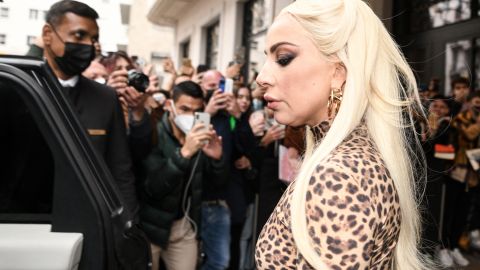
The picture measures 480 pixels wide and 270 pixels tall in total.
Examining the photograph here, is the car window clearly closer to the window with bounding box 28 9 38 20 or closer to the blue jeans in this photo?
the window with bounding box 28 9 38 20

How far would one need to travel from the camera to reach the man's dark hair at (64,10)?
2459 mm

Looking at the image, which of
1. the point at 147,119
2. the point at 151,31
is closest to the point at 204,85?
the point at 147,119

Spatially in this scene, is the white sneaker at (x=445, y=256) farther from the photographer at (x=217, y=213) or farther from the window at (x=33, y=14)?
the window at (x=33, y=14)

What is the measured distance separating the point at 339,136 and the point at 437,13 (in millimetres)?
6392

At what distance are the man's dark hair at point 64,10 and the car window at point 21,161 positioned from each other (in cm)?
95

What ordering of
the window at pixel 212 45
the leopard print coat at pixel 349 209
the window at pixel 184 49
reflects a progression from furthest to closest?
the window at pixel 184 49 < the window at pixel 212 45 < the leopard print coat at pixel 349 209

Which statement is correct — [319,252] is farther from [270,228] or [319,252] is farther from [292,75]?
[292,75]

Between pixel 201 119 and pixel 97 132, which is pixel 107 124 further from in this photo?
pixel 201 119

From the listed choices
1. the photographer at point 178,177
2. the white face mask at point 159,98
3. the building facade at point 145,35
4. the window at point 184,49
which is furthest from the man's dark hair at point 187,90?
the building facade at point 145,35

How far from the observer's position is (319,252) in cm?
105

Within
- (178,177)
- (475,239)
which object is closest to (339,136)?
(178,177)

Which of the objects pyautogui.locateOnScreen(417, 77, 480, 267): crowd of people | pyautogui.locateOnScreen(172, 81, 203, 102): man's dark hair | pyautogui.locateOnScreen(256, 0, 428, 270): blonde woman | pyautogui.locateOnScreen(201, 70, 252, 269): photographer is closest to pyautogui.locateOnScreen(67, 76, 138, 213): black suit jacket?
pyautogui.locateOnScreen(172, 81, 203, 102): man's dark hair

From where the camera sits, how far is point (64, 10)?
248 centimetres

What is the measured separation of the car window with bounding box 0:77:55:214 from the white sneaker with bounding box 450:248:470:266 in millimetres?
4882
